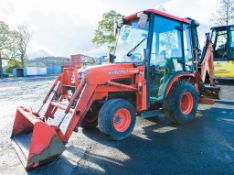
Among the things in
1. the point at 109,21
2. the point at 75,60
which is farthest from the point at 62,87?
the point at 109,21

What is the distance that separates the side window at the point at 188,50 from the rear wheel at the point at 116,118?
2.29 meters

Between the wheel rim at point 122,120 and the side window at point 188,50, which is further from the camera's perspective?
the side window at point 188,50

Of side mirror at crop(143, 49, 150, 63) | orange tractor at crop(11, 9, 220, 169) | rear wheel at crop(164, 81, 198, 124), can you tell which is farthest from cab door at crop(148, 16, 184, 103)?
rear wheel at crop(164, 81, 198, 124)

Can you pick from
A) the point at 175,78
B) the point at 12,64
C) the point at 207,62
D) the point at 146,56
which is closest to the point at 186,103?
the point at 175,78

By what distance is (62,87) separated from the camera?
4.84 meters

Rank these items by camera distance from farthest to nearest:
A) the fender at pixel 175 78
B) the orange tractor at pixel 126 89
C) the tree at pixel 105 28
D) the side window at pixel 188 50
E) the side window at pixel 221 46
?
1. the tree at pixel 105 28
2. the side window at pixel 221 46
3. the side window at pixel 188 50
4. the fender at pixel 175 78
5. the orange tractor at pixel 126 89

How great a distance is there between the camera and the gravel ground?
3334 mm

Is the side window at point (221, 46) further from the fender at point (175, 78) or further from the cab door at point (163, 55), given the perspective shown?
the cab door at point (163, 55)

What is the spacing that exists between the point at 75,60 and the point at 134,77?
1511 mm

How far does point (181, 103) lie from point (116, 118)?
84.4 inches

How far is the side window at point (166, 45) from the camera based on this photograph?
4934 mm

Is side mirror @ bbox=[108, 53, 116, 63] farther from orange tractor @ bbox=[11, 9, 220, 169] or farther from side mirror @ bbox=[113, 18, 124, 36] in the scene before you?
side mirror @ bbox=[113, 18, 124, 36]

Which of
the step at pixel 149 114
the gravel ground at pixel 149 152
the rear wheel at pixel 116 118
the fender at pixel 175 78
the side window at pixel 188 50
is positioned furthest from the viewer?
the side window at pixel 188 50

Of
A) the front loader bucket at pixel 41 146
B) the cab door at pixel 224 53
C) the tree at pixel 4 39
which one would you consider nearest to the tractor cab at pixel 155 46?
the front loader bucket at pixel 41 146
